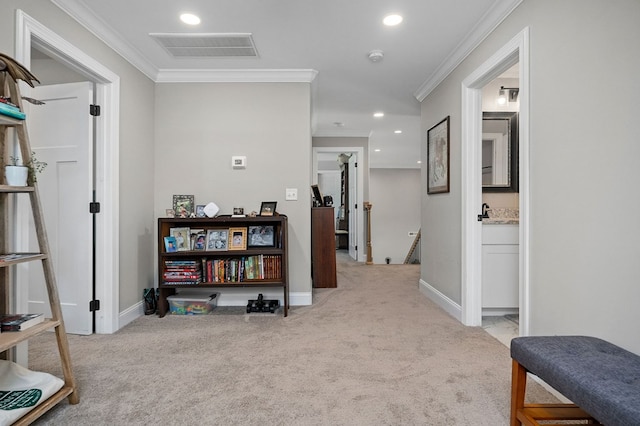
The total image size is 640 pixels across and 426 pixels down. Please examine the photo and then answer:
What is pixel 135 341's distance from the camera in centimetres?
254

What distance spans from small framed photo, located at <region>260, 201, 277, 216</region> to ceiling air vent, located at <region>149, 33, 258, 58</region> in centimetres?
135

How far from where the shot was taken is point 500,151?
3461 millimetres

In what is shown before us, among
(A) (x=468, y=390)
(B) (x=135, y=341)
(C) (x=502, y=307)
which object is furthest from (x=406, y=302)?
(B) (x=135, y=341)

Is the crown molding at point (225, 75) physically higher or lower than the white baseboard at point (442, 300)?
higher

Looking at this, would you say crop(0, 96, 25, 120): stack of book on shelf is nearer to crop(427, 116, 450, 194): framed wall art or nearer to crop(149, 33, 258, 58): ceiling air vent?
crop(149, 33, 258, 58): ceiling air vent

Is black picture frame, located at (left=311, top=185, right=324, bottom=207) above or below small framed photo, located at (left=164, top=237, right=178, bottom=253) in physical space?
above

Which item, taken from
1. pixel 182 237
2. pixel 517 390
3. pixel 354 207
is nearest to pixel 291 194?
pixel 182 237

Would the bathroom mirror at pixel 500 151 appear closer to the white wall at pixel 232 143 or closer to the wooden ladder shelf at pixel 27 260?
the white wall at pixel 232 143

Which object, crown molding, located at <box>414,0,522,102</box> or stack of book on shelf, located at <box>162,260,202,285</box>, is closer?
crown molding, located at <box>414,0,522,102</box>

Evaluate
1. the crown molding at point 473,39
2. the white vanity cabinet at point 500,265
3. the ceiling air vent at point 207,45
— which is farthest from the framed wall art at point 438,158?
the ceiling air vent at point 207,45

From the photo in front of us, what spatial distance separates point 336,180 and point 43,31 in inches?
360

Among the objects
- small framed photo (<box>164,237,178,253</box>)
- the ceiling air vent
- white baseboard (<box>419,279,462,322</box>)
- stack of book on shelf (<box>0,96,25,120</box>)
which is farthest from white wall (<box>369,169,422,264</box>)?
stack of book on shelf (<box>0,96,25,120</box>)

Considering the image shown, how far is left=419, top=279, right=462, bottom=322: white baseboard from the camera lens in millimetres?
3033

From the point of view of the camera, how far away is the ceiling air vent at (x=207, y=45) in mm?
2680
